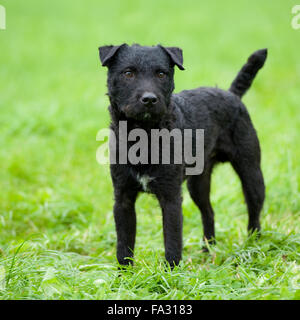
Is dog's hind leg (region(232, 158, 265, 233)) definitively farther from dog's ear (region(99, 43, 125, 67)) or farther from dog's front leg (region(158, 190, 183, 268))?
dog's ear (region(99, 43, 125, 67))

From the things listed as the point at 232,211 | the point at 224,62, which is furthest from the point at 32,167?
the point at 224,62

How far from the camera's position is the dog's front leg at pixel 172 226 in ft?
12.4

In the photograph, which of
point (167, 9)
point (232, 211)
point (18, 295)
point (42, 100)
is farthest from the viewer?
point (167, 9)

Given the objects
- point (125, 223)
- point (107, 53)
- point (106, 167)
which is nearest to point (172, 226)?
point (125, 223)

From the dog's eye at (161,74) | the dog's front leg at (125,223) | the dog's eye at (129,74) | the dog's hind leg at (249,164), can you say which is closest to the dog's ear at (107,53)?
the dog's eye at (129,74)

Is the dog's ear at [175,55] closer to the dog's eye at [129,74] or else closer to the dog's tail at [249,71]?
the dog's eye at [129,74]

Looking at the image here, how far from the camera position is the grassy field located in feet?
11.0

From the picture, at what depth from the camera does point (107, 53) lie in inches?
148

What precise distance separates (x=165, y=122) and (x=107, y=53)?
0.72m

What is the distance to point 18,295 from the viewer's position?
3092 mm

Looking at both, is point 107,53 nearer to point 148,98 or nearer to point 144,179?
point 148,98

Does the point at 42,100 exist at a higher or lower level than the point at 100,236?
higher

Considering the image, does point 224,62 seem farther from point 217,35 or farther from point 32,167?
point 32,167
